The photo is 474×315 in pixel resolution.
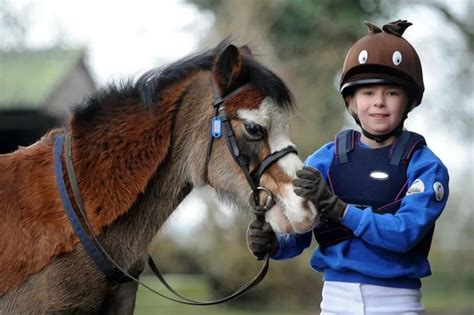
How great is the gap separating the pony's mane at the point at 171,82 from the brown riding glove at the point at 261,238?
22.6 inches

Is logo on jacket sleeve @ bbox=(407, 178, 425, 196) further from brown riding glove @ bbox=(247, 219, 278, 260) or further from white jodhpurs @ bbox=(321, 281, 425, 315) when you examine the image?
brown riding glove @ bbox=(247, 219, 278, 260)

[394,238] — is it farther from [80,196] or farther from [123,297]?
[80,196]

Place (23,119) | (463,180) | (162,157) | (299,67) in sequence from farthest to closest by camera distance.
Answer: (463,180) < (299,67) < (23,119) < (162,157)

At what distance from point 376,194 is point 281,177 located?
432 millimetres

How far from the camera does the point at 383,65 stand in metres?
3.77

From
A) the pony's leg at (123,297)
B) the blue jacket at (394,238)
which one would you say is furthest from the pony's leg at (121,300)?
the blue jacket at (394,238)

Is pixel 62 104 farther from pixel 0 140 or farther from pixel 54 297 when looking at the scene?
pixel 54 297

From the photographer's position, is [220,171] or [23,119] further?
[23,119]

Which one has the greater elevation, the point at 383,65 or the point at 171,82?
the point at 383,65

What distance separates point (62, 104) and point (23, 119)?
1139mm

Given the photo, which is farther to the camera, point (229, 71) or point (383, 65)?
point (229, 71)

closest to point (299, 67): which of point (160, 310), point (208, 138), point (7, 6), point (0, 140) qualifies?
point (160, 310)

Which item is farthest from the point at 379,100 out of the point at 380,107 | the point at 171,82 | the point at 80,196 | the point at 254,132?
the point at 80,196

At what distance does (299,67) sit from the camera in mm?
19312
